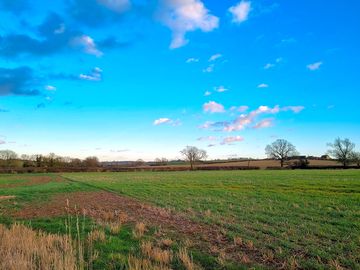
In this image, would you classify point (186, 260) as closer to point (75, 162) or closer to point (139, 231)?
point (139, 231)

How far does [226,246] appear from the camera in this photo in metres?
11.2

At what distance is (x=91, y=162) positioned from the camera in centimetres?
13525

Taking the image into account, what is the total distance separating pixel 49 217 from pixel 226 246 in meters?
11.2

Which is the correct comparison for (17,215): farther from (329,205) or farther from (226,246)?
(329,205)

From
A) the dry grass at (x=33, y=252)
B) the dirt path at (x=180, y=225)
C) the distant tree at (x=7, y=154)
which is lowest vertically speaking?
the dirt path at (x=180, y=225)

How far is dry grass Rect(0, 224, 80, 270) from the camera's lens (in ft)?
27.9

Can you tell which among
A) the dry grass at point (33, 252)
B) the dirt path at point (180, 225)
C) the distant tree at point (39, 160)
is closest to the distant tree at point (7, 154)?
the distant tree at point (39, 160)

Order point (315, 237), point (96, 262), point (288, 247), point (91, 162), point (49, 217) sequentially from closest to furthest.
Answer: point (96, 262) → point (288, 247) → point (315, 237) → point (49, 217) → point (91, 162)

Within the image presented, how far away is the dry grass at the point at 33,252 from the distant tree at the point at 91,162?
124554 millimetres

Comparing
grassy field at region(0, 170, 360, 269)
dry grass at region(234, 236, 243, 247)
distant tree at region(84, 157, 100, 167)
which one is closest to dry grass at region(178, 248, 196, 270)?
grassy field at region(0, 170, 360, 269)

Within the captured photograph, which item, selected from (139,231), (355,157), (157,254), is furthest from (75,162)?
(157,254)

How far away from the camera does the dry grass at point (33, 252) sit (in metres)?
8.49

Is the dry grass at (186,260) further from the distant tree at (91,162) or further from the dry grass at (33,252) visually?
the distant tree at (91,162)

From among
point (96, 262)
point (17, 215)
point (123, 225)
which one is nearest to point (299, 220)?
point (123, 225)
